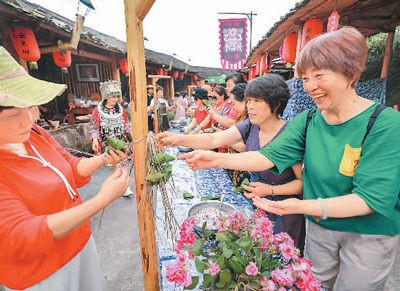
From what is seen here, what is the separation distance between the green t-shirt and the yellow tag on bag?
0.06ft

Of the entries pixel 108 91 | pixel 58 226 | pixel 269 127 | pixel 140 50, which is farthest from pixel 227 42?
pixel 58 226

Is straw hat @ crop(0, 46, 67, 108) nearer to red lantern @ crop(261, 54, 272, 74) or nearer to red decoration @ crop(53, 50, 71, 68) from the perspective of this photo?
red decoration @ crop(53, 50, 71, 68)

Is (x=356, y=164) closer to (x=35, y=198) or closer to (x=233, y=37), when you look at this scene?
(x=35, y=198)

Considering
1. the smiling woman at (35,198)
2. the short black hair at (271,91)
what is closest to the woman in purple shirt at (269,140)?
the short black hair at (271,91)

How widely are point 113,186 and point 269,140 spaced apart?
1.46 m

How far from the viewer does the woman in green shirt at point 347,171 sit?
1.08m

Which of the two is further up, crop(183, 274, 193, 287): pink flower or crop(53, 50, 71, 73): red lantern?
crop(53, 50, 71, 73): red lantern

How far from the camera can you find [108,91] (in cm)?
392

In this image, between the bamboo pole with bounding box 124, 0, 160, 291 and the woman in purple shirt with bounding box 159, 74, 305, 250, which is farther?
the woman in purple shirt with bounding box 159, 74, 305, 250

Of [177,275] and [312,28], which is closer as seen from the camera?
[177,275]

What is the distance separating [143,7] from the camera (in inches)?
43.1

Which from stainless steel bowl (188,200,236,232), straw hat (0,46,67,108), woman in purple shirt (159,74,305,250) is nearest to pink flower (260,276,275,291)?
woman in purple shirt (159,74,305,250)

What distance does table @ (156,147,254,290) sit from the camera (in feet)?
5.62

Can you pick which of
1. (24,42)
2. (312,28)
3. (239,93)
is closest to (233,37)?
(312,28)
